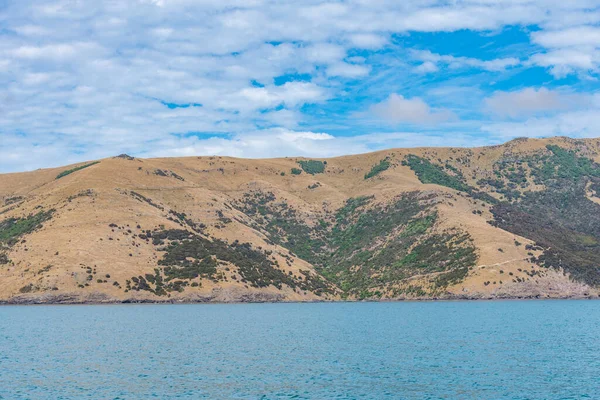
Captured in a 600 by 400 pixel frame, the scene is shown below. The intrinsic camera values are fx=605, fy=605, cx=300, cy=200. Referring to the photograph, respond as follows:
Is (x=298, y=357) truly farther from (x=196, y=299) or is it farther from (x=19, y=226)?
(x=19, y=226)

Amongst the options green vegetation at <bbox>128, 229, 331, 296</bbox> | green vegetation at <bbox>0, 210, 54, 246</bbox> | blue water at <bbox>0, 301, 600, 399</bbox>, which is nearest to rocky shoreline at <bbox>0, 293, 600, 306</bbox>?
green vegetation at <bbox>128, 229, 331, 296</bbox>

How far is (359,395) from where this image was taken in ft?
168

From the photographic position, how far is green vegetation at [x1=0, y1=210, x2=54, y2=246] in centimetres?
18012

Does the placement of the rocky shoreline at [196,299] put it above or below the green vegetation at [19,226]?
below

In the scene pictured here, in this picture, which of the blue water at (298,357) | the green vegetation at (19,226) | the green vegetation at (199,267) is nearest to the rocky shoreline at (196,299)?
the green vegetation at (199,267)

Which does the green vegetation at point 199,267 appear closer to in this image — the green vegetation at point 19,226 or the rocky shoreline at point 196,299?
the rocky shoreline at point 196,299

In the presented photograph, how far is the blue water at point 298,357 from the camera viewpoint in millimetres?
53219

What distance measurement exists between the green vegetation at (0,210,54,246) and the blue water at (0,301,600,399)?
5922 cm

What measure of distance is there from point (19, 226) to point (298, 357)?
14518 centimetres

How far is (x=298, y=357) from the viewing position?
236 feet

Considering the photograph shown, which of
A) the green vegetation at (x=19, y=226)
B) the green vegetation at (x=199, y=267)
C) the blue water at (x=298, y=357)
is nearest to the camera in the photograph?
the blue water at (x=298, y=357)

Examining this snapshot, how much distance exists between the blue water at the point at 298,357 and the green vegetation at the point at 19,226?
5922 cm

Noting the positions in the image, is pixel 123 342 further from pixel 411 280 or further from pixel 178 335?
pixel 411 280

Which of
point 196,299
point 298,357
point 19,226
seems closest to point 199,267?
point 196,299
